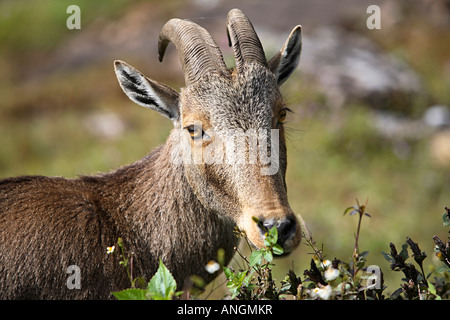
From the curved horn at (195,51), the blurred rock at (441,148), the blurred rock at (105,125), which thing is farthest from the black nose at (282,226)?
the blurred rock at (105,125)

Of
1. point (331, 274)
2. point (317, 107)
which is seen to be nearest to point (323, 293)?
point (331, 274)

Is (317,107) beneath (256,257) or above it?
above

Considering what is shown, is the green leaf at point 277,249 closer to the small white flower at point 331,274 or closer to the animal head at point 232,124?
the animal head at point 232,124

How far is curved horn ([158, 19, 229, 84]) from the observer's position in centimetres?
580

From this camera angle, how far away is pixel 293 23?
22.8 m

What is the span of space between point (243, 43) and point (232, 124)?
39.0 inches

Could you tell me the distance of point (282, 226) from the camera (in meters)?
4.71

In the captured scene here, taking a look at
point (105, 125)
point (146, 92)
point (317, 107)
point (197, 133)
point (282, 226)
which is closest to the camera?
point (282, 226)

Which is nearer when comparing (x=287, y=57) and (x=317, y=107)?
(x=287, y=57)

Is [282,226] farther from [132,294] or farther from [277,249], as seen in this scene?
[132,294]

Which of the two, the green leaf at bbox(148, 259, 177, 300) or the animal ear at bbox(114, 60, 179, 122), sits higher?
the animal ear at bbox(114, 60, 179, 122)

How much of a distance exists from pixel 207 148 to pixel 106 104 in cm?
1745

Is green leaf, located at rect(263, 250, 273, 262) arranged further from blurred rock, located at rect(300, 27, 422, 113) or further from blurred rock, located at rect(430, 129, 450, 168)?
blurred rock, located at rect(300, 27, 422, 113)

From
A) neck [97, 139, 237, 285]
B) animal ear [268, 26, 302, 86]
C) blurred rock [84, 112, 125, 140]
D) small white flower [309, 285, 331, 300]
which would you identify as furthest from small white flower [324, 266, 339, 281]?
blurred rock [84, 112, 125, 140]
